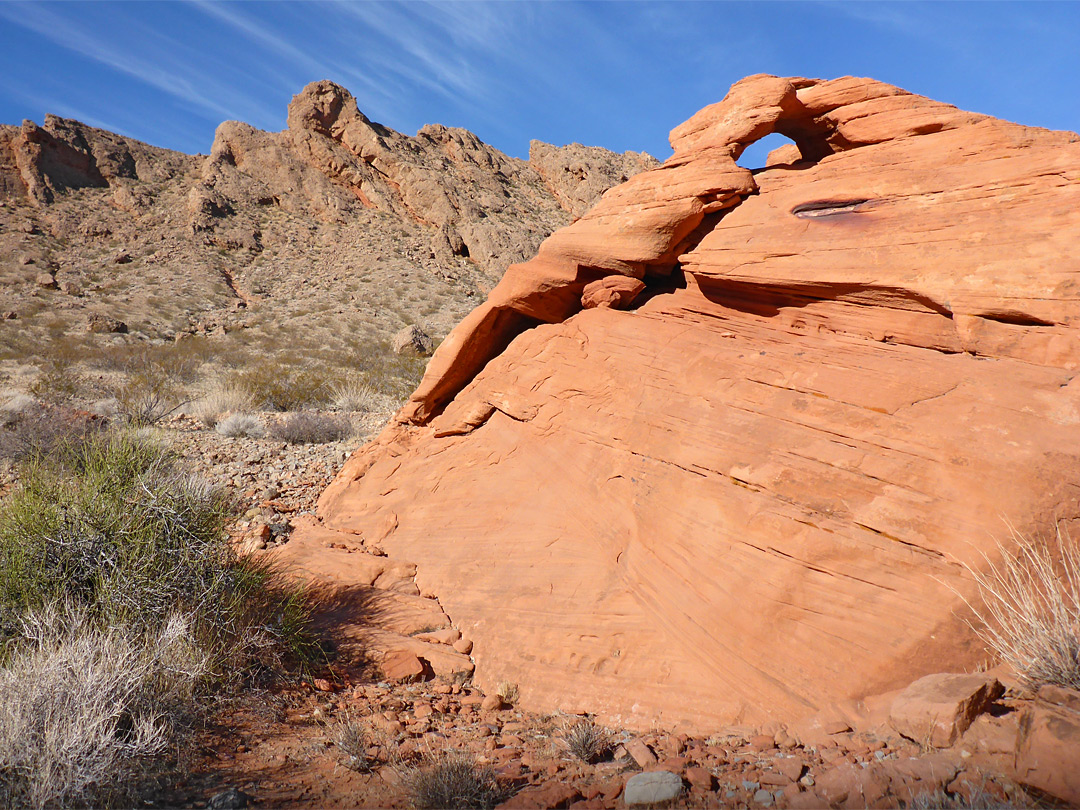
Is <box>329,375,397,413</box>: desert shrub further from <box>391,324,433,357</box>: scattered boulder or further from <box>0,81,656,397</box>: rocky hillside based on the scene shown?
<box>0,81,656,397</box>: rocky hillside

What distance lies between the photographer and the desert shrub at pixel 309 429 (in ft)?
Answer: 36.6

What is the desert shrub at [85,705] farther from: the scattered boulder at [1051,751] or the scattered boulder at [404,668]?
the scattered boulder at [1051,751]

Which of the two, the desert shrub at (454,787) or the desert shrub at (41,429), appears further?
the desert shrub at (41,429)

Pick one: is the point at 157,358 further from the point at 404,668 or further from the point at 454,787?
the point at 454,787

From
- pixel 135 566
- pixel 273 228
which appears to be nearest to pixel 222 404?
pixel 135 566

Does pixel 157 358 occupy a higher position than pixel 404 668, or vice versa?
pixel 404 668

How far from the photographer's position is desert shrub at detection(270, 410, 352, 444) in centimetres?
1115

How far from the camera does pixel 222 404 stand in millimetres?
13906

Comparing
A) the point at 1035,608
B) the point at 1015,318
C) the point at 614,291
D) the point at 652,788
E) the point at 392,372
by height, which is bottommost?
the point at 652,788

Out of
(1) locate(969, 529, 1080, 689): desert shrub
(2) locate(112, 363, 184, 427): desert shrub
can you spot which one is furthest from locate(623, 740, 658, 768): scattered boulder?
(2) locate(112, 363, 184, 427): desert shrub

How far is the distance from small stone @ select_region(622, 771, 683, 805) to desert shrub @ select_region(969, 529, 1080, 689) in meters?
1.89

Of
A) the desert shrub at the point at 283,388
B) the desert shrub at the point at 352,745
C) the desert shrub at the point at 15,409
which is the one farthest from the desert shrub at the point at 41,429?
the desert shrub at the point at 352,745

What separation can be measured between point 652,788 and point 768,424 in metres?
2.67

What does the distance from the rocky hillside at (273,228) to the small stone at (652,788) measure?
2119 centimetres
